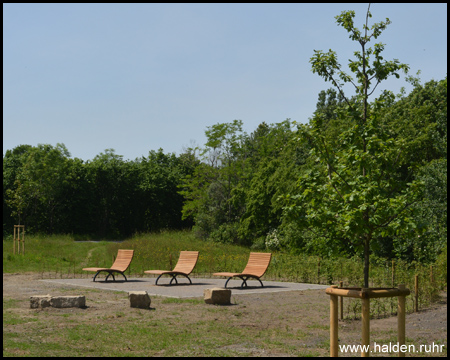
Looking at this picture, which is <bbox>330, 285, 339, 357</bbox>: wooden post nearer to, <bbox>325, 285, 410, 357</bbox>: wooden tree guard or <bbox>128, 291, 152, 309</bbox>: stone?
<bbox>325, 285, 410, 357</bbox>: wooden tree guard

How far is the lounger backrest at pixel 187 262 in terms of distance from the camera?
15986 millimetres

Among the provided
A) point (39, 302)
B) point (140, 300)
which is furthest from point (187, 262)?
point (39, 302)

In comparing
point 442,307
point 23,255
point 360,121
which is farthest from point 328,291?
point 23,255

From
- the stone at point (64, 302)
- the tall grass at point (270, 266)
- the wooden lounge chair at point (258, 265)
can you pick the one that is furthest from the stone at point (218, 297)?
the wooden lounge chair at point (258, 265)

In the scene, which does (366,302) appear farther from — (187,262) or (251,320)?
(187,262)

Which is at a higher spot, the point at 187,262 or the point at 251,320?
the point at 187,262

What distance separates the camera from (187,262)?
53.9 feet

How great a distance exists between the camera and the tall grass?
1193 centimetres

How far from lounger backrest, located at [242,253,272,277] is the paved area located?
1.33 ft

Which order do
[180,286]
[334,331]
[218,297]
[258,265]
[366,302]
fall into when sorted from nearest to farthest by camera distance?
[366,302], [334,331], [218,297], [180,286], [258,265]

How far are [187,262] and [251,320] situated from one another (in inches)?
282

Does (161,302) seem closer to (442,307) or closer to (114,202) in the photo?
(442,307)

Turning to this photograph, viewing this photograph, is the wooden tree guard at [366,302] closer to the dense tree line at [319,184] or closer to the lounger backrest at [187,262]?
the dense tree line at [319,184]

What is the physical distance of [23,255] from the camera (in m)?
23.0
